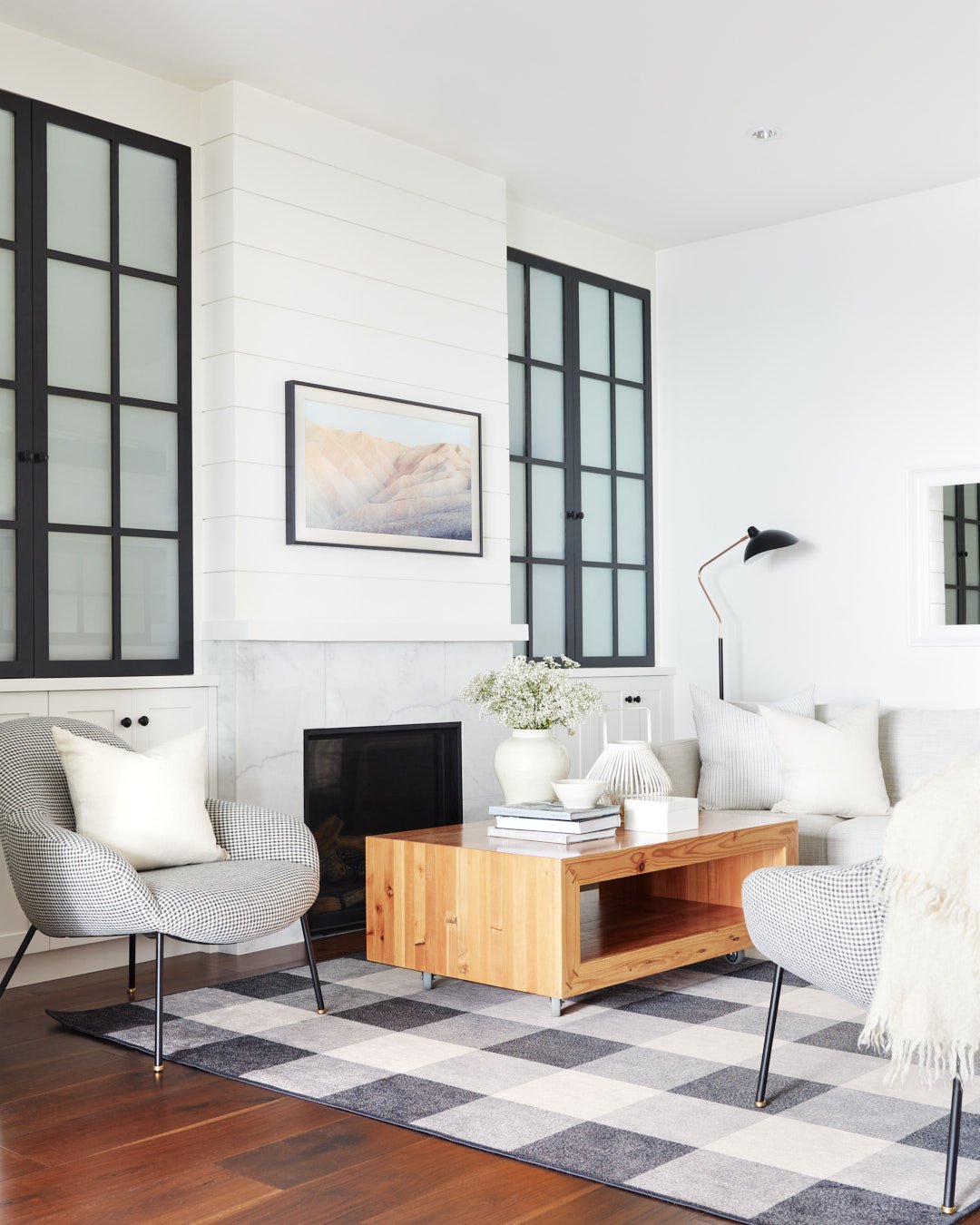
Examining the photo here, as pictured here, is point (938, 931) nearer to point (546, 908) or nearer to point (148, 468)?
point (546, 908)

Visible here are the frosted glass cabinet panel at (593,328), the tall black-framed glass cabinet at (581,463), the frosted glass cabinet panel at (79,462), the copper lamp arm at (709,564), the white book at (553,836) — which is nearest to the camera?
the white book at (553,836)

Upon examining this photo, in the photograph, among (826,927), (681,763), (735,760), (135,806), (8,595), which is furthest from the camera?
(681,763)

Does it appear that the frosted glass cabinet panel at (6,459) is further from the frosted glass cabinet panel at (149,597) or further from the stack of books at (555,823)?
the stack of books at (555,823)

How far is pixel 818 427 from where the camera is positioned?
5902mm

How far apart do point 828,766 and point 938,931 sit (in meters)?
2.41

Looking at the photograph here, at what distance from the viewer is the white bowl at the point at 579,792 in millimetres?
3773

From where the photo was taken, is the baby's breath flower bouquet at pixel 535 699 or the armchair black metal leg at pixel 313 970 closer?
the armchair black metal leg at pixel 313 970

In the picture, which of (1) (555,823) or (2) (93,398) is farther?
(2) (93,398)

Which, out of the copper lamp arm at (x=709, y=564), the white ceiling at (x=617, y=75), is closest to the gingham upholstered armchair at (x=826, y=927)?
the white ceiling at (x=617, y=75)

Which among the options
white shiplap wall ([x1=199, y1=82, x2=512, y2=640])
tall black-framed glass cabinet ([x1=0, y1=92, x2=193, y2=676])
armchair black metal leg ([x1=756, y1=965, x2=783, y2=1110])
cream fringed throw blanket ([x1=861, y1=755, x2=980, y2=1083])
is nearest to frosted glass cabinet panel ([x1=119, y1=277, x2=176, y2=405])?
tall black-framed glass cabinet ([x1=0, y1=92, x2=193, y2=676])

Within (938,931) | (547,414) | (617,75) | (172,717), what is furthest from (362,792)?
(938,931)

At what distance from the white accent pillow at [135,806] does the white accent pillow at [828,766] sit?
7.00 ft

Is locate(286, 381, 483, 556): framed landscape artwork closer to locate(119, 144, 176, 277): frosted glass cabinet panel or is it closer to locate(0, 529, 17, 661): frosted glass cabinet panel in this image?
locate(119, 144, 176, 277): frosted glass cabinet panel

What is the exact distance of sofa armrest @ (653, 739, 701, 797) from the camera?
4895 mm
